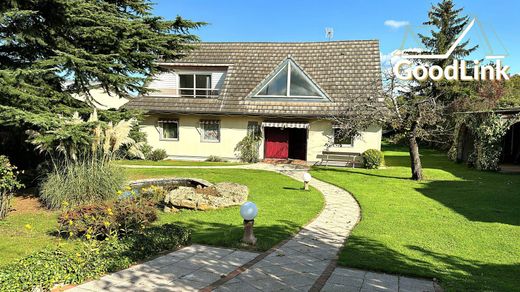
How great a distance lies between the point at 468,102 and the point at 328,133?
1764cm

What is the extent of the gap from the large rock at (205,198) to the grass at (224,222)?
284mm

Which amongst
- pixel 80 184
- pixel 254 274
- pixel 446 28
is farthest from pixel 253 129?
pixel 446 28

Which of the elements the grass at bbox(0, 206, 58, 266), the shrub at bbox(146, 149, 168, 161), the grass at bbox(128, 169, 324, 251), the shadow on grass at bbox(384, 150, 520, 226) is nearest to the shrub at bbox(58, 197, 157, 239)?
the grass at bbox(0, 206, 58, 266)

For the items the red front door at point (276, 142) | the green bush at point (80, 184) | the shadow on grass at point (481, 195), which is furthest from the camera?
the red front door at point (276, 142)

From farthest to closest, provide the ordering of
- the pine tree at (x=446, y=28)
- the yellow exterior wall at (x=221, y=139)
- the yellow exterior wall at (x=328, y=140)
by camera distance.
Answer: the pine tree at (x=446, y=28) < the yellow exterior wall at (x=221, y=139) < the yellow exterior wall at (x=328, y=140)

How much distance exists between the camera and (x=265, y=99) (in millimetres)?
23219

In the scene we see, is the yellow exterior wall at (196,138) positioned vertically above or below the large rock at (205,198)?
above

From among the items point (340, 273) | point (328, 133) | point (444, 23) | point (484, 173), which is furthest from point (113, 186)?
point (444, 23)

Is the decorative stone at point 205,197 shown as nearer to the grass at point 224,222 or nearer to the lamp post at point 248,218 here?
the grass at point 224,222

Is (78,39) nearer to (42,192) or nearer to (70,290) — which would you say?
(42,192)

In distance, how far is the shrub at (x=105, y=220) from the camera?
7398mm

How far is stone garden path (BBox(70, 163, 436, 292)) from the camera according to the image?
5180mm

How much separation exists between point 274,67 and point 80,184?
17.3 m

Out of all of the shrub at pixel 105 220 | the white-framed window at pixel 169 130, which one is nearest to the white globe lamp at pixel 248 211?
the shrub at pixel 105 220
